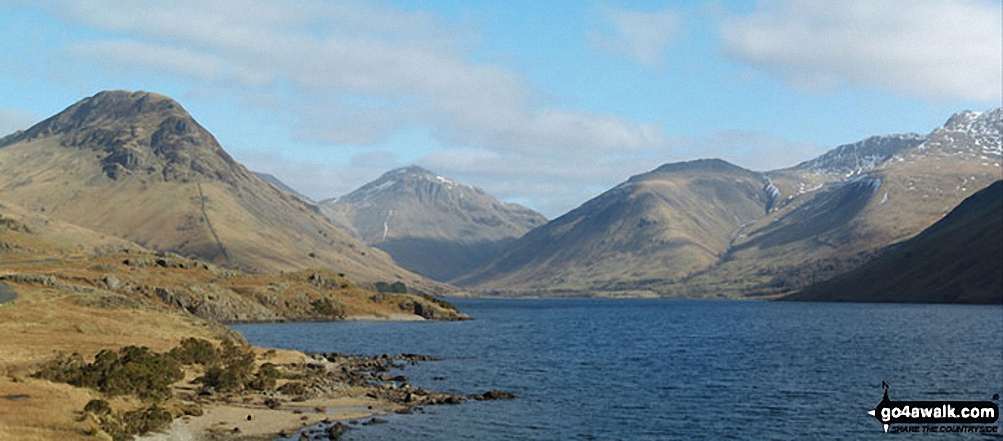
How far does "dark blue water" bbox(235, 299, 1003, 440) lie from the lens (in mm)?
65625

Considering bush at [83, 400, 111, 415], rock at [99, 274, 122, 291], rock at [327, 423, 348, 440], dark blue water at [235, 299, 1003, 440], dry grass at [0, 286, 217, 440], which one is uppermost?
rock at [99, 274, 122, 291]

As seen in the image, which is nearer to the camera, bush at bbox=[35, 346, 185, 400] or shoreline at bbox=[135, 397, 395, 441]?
shoreline at bbox=[135, 397, 395, 441]

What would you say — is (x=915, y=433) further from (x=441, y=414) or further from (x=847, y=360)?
(x=847, y=360)

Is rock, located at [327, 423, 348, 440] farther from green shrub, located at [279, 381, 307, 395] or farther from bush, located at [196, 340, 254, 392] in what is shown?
bush, located at [196, 340, 254, 392]

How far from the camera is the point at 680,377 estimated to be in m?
98.3

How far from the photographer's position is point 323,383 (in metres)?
81.4

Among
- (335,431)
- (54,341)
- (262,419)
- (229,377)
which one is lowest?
(335,431)

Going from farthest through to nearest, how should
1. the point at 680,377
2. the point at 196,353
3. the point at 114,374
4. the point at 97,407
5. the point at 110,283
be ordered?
the point at 110,283 < the point at 680,377 < the point at 196,353 < the point at 114,374 < the point at 97,407

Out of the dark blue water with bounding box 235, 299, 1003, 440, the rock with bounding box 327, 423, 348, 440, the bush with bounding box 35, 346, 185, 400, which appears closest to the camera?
the rock with bounding box 327, 423, 348, 440

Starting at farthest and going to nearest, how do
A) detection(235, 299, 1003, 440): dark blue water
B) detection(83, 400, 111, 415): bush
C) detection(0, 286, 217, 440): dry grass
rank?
detection(235, 299, 1003, 440): dark blue water < detection(83, 400, 111, 415): bush < detection(0, 286, 217, 440): dry grass

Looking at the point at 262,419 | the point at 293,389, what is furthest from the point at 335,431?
the point at 293,389

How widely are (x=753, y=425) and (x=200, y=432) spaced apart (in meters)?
42.4

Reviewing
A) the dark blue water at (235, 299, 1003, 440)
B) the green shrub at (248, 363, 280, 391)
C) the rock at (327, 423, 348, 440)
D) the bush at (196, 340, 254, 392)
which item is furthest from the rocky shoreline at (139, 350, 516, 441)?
the dark blue water at (235, 299, 1003, 440)

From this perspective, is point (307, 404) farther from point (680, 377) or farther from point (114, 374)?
point (680, 377)
